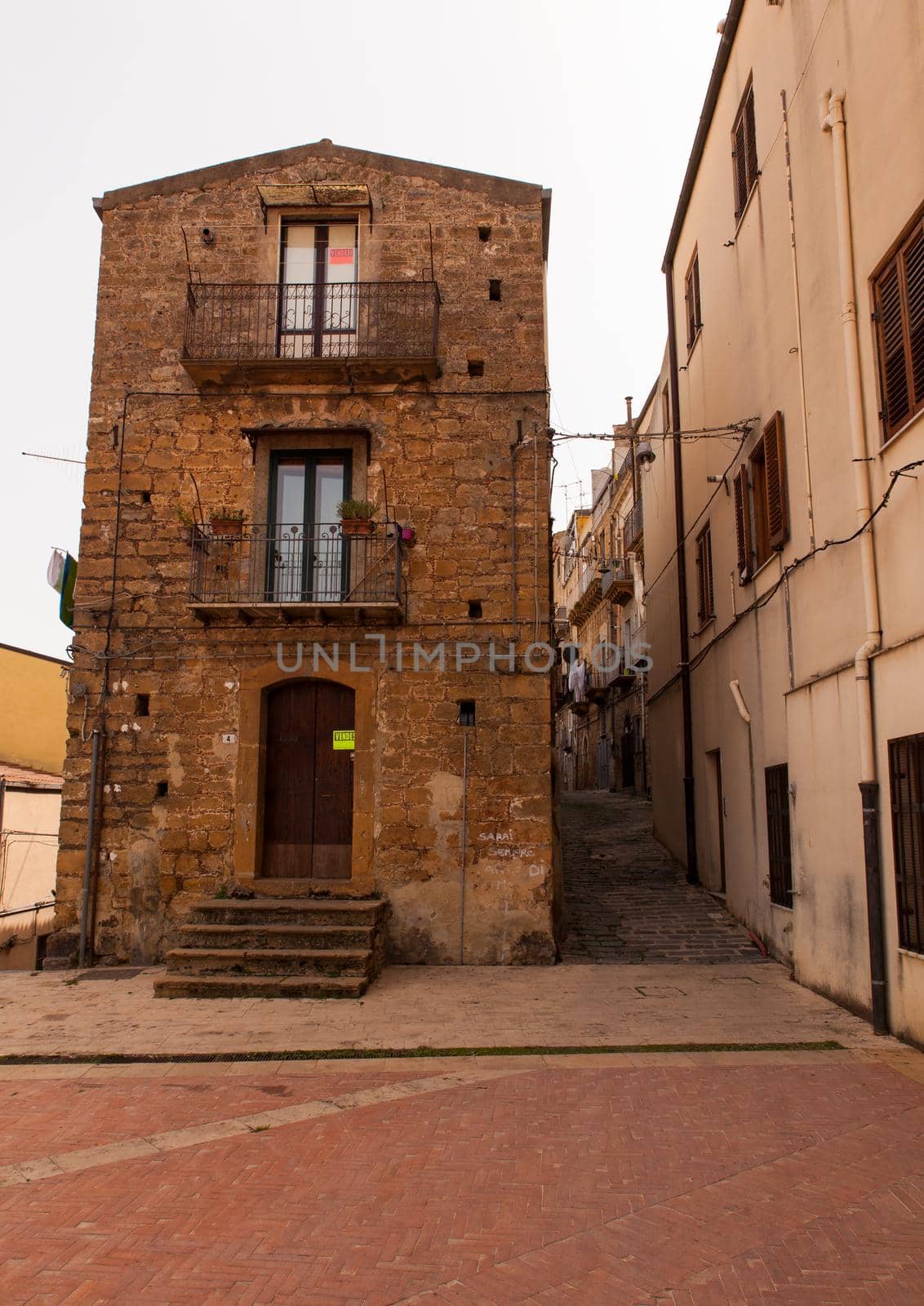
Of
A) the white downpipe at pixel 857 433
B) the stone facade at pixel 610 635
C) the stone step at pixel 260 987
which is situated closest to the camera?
the white downpipe at pixel 857 433

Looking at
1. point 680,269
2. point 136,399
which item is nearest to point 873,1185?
point 136,399

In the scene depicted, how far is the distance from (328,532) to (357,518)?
586mm

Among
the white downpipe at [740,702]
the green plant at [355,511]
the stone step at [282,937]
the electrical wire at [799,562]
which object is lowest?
the stone step at [282,937]

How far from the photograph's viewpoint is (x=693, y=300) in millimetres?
15062

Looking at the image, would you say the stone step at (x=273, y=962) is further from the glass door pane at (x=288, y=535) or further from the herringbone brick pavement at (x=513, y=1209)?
the glass door pane at (x=288, y=535)

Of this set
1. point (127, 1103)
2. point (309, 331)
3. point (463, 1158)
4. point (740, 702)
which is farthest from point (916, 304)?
point (127, 1103)

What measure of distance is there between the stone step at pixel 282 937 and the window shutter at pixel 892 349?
265 inches

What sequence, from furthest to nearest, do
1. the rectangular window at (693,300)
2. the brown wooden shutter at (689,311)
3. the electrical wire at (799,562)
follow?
the brown wooden shutter at (689,311) → the rectangular window at (693,300) → the electrical wire at (799,562)

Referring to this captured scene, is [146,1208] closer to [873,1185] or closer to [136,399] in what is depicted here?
[873,1185]

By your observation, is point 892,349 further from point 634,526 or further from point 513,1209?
point 634,526

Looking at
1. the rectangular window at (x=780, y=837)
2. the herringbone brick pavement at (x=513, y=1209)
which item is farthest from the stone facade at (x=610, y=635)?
the herringbone brick pavement at (x=513, y=1209)

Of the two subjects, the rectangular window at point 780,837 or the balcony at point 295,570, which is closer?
the rectangular window at point 780,837

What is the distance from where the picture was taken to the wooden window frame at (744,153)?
11.3 meters

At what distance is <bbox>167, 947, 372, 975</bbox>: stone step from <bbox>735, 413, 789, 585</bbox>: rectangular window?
19.8 feet
